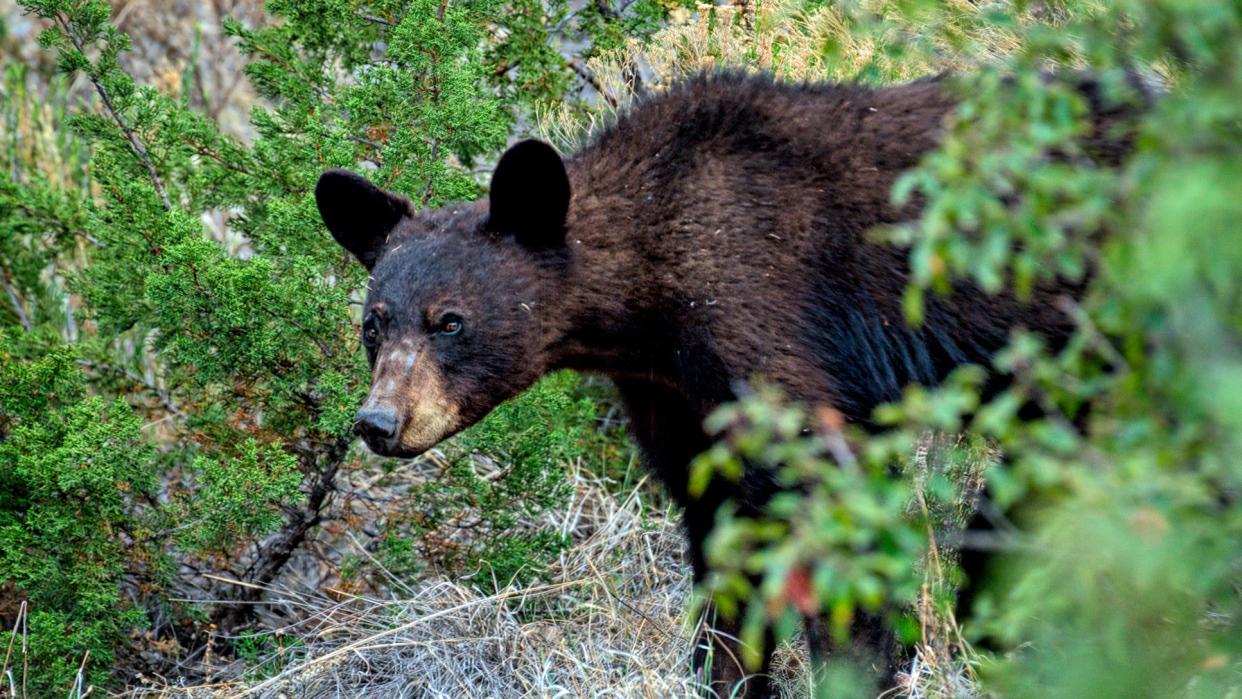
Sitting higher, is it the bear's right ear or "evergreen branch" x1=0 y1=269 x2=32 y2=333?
the bear's right ear

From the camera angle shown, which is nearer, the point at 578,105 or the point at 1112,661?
the point at 1112,661

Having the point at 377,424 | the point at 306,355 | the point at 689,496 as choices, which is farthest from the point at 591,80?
the point at 377,424

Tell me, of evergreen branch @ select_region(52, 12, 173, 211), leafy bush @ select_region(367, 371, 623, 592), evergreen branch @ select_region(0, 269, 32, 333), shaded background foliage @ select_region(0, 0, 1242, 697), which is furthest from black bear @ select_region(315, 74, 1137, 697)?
evergreen branch @ select_region(0, 269, 32, 333)

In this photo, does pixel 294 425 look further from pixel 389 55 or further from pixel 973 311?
pixel 973 311

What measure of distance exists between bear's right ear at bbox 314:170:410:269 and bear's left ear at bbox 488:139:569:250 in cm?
46

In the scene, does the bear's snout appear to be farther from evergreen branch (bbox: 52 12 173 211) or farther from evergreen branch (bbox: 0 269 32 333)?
evergreen branch (bbox: 0 269 32 333)

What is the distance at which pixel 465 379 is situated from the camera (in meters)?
4.42

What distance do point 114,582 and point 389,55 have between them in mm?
2352

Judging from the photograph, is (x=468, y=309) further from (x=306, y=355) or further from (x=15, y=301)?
(x=15, y=301)

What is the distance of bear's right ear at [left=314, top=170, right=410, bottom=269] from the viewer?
4754 mm

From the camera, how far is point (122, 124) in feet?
18.5

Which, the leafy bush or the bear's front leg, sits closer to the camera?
the bear's front leg

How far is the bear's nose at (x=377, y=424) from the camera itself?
418 cm

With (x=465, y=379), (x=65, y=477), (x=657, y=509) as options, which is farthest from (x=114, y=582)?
(x=657, y=509)
